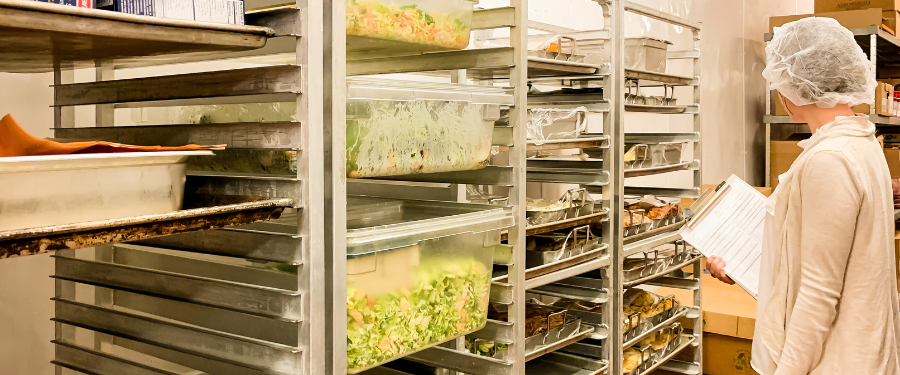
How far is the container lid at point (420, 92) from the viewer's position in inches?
61.0

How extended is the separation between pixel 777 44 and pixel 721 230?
60cm

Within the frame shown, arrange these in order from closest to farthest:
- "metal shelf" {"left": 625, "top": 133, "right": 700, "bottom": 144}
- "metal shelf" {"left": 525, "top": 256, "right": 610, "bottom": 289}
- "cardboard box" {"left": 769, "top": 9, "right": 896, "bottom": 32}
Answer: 1. "metal shelf" {"left": 525, "top": 256, "right": 610, "bottom": 289}
2. "metal shelf" {"left": 625, "top": 133, "right": 700, "bottom": 144}
3. "cardboard box" {"left": 769, "top": 9, "right": 896, "bottom": 32}

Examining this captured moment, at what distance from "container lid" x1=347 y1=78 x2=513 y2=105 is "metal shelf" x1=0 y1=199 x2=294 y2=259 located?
1.05 ft

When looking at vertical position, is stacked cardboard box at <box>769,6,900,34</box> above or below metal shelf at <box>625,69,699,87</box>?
above

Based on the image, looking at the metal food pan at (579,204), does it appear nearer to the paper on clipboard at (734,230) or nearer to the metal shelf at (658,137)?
the paper on clipboard at (734,230)

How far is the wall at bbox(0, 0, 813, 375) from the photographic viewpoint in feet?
5.69

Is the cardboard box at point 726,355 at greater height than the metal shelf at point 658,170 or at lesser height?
lesser

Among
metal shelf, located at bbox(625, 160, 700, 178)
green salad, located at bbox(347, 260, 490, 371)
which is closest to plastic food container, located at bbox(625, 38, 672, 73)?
metal shelf, located at bbox(625, 160, 700, 178)

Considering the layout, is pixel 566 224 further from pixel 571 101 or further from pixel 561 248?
pixel 571 101

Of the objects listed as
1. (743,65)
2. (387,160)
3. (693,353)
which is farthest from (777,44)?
(743,65)

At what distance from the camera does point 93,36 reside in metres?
1.19

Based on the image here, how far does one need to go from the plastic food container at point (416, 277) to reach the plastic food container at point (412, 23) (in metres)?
0.44

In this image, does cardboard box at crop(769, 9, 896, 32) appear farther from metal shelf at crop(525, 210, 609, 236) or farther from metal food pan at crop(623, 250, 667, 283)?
metal shelf at crop(525, 210, 609, 236)

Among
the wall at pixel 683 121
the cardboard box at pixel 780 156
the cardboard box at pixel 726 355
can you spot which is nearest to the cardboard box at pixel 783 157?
the cardboard box at pixel 780 156
